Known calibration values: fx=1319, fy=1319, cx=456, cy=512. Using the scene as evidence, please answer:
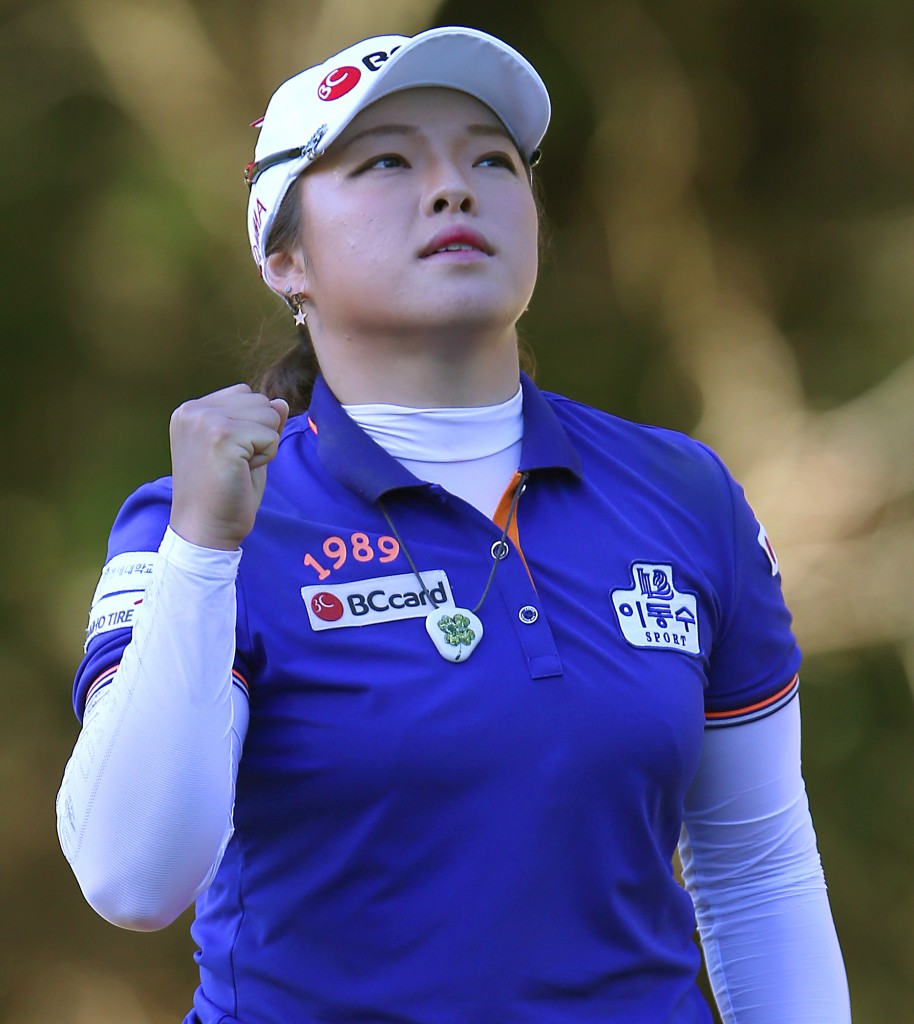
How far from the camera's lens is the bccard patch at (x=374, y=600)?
4.07ft

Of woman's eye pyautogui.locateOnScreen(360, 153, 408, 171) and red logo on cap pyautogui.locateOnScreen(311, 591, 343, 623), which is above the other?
woman's eye pyautogui.locateOnScreen(360, 153, 408, 171)

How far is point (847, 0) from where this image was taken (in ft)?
11.6

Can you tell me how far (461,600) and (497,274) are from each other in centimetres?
36

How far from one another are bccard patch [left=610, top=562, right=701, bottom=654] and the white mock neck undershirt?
0.17 metres

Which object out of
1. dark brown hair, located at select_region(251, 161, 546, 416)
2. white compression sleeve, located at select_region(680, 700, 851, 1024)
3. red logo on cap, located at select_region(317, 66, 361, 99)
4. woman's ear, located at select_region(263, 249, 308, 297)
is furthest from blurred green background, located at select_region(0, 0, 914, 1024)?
white compression sleeve, located at select_region(680, 700, 851, 1024)

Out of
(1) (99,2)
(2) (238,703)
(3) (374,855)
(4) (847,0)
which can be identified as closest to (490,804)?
(3) (374,855)

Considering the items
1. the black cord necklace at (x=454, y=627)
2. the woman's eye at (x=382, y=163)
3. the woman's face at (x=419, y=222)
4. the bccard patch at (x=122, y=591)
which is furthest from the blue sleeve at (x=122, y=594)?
the woman's eye at (x=382, y=163)

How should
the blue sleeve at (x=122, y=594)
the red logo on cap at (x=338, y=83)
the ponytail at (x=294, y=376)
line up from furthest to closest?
1. the ponytail at (x=294, y=376)
2. the red logo on cap at (x=338, y=83)
3. the blue sleeve at (x=122, y=594)

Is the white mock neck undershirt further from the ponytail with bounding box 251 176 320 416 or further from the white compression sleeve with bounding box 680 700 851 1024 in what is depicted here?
the white compression sleeve with bounding box 680 700 851 1024

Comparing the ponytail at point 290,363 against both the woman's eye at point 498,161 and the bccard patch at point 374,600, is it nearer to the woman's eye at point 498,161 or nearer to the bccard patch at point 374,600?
the woman's eye at point 498,161

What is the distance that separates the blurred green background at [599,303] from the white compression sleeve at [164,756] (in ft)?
7.70

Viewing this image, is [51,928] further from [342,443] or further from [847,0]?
[847,0]

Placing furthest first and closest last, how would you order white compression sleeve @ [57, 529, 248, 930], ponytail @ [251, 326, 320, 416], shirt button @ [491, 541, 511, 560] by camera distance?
ponytail @ [251, 326, 320, 416] < shirt button @ [491, 541, 511, 560] < white compression sleeve @ [57, 529, 248, 930]

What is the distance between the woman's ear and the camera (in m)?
1.53
